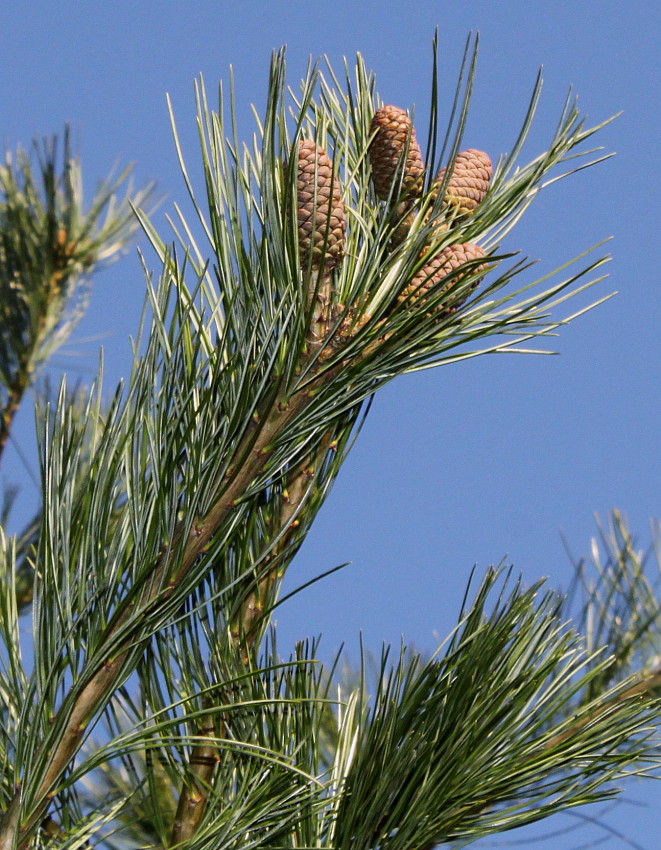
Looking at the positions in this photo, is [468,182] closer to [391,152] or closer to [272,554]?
[391,152]

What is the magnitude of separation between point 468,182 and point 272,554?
15.2 inches

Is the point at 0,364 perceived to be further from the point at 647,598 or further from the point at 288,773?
the point at 288,773

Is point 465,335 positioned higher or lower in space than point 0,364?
lower

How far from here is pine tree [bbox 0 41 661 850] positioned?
0.77 meters

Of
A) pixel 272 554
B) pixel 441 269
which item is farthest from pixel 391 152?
pixel 272 554

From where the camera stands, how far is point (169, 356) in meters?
0.80

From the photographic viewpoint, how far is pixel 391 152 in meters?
0.97

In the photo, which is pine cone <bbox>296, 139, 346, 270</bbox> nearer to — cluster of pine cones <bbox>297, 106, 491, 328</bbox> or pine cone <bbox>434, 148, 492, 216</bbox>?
cluster of pine cones <bbox>297, 106, 491, 328</bbox>

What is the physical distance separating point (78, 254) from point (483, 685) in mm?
1987

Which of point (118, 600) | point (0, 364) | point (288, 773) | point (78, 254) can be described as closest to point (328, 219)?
point (118, 600)

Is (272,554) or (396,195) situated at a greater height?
(396,195)

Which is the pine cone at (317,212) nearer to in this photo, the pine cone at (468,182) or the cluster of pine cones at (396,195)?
the cluster of pine cones at (396,195)

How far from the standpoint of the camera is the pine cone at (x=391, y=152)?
3.13 feet

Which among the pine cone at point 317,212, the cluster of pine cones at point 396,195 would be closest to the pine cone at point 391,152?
the cluster of pine cones at point 396,195
